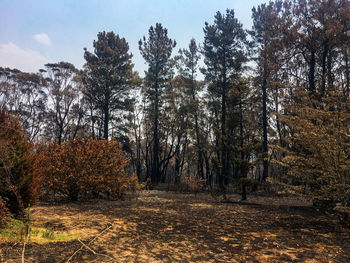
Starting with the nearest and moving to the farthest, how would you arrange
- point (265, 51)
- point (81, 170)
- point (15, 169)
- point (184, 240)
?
point (184, 240) < point (15, 169) < point (81, 170) < point (265, 51)

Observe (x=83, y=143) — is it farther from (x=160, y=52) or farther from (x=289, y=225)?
(x=160, y=52)

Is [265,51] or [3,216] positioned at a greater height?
[265,51]

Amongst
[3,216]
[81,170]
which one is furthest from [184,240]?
[81,170]

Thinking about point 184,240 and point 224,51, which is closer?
point 184,240

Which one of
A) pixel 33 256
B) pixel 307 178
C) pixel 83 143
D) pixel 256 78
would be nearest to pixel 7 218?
pixel 33 256

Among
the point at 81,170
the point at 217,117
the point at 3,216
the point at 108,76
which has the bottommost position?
the point at 3,216

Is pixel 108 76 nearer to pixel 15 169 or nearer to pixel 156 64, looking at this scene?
pixel 156 64

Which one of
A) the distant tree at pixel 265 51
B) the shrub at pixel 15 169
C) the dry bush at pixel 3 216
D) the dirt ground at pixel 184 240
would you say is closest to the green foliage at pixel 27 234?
the dry bush at pixel 3 216

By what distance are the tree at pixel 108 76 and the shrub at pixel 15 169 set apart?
19014 millimetres

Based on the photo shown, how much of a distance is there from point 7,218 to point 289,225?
5849 mm

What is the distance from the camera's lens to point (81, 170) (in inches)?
327

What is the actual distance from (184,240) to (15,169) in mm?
3455

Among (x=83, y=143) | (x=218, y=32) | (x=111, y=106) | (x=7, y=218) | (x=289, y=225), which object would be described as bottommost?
(x=289, y=225)

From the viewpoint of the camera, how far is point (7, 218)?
3.90 metres
